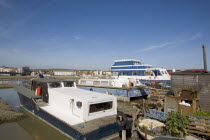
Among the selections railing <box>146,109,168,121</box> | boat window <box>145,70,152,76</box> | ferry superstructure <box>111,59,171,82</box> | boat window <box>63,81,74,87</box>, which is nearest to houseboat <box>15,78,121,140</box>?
boat window <box>63,81,74,87</box>

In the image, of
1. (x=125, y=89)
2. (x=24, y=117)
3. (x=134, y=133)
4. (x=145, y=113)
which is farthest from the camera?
(x=125, y=89)

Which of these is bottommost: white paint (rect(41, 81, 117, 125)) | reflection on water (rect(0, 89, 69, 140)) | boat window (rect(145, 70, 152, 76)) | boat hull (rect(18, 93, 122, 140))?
reflection on water (rect(0, 89, 69, 140))

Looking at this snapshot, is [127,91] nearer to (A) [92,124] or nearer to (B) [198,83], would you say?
(B) [198,83]

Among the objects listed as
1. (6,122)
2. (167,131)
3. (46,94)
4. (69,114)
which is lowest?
(6,122)

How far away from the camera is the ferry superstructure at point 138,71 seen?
31453mm

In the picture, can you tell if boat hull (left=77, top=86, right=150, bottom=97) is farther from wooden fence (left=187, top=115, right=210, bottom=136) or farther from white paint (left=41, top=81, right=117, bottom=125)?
wooden fence (left=187, top=115, right=210, bottom=136)

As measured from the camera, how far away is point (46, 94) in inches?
547

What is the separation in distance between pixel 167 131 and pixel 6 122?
14.4 m

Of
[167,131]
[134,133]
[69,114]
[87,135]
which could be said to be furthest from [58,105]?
[167,131]

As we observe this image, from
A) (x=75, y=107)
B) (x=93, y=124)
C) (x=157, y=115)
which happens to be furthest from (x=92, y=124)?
(x=157, y=115)

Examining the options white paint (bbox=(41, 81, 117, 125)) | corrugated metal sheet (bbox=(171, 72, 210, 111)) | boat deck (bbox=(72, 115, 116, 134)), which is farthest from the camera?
corrugated metal sheet (bbox=(171, 72, 210, 111))

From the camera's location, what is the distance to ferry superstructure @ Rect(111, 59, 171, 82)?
103 ft

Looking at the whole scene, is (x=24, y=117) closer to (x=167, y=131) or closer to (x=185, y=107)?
(x=167, y=131)

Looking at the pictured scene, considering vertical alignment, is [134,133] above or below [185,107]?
below
